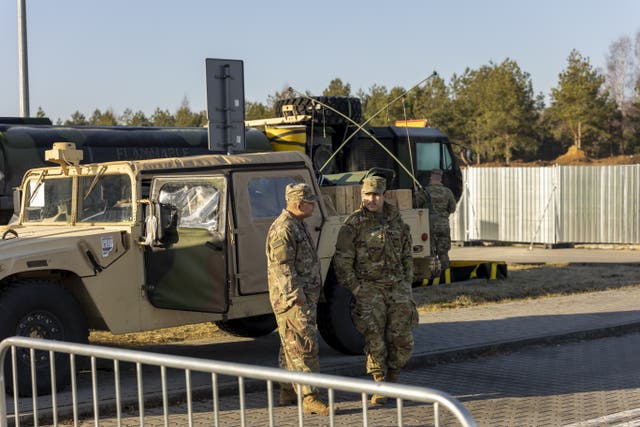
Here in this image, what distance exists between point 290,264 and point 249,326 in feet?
12.9

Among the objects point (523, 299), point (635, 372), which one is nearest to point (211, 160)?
point (635, 372)

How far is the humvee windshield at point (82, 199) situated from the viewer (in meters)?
9.17

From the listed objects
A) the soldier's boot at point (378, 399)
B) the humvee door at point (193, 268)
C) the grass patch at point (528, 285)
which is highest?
the humvee door at point (193, 268)

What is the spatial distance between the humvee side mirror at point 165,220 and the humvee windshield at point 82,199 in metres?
0.51

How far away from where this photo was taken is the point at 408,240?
26.8 ft

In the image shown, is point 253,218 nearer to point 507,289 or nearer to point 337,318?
point 337,318

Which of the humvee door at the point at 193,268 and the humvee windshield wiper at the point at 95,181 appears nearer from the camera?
the humvee door at the point at 193,268

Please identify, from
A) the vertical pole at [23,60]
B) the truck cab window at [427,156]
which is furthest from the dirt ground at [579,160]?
the vertical pole at [23,60]

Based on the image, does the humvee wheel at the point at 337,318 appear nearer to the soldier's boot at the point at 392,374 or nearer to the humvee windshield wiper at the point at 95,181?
the soldier's boot at the point at 392,374

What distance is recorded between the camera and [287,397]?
7816 millimetres

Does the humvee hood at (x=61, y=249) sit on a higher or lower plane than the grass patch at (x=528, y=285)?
higher

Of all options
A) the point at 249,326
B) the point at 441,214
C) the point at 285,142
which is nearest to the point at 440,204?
the point at 441,214

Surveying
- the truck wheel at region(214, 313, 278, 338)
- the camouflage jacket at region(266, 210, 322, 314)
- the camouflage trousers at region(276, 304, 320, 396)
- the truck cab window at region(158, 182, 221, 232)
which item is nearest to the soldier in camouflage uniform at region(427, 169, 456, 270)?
the truck wheel at region(214, 313, 278, 338)

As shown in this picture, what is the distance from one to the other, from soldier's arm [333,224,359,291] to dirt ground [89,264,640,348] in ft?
13.3
